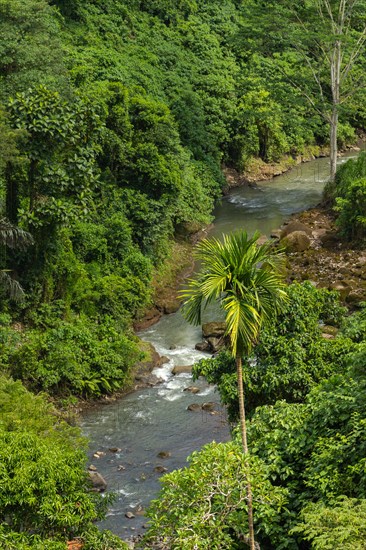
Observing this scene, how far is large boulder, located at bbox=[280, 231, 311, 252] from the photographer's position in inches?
1484

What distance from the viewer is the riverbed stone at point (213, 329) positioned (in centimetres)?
2912

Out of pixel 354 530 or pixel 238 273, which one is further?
pixel 238 273

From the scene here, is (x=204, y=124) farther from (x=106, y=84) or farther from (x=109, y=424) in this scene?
(x=109, y=424)

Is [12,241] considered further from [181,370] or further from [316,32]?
[316,32]

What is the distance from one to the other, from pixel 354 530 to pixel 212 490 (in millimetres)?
2686

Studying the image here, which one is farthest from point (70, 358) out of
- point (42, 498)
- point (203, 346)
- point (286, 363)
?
point (42, 498)

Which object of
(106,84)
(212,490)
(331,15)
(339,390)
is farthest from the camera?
(331,15)

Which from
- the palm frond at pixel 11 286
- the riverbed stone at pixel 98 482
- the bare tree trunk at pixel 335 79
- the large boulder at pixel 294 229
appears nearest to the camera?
the riverbed stone at pixel 98 482

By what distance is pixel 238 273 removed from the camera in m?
14.3

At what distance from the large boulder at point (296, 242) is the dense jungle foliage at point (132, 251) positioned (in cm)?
222

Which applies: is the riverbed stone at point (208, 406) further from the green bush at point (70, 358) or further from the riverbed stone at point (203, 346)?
the riverbed stone at point (203, 346)

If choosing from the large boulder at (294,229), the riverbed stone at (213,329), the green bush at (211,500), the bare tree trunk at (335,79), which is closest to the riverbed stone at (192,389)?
the riverbed stone at (213,329)

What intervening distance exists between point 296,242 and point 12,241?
1687cm


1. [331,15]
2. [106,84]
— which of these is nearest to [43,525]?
[106,84]
